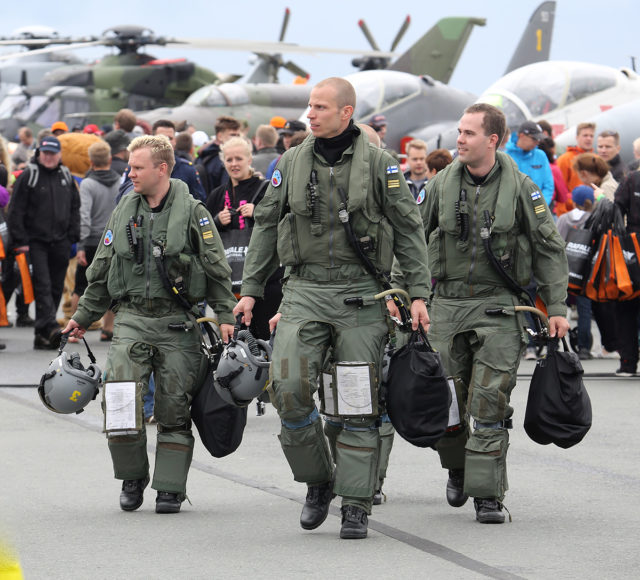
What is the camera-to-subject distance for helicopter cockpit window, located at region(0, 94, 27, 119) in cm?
3434

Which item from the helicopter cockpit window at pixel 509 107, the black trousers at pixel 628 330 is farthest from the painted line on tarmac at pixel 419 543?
the helicopter cockpit window at pixel 509 107

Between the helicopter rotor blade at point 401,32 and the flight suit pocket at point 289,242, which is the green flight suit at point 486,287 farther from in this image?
the helicopter rotor blade at point 401,32

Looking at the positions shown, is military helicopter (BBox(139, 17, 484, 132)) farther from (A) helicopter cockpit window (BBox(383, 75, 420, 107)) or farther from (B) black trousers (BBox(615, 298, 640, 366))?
(B) black trousers (BBox(615, 298, 640, 366))

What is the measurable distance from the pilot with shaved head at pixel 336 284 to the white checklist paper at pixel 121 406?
A: 67 cm

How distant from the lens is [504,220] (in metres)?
5.90

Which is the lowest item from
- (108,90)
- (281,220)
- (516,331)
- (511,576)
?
(108,90)

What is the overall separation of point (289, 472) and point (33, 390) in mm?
3761

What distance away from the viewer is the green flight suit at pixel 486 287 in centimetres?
586

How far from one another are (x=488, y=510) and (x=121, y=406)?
1.70 m

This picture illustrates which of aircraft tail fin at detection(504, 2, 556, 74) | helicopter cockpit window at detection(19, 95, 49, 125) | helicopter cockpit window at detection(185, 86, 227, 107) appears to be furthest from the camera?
helicopter cockpit window at detection(19, 95, 49, 125)

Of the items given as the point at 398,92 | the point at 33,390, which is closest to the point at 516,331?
the point at 33,390

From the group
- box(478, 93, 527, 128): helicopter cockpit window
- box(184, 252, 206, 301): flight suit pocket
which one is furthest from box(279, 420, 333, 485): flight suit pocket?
box(478, 93, 527, 128): helicopter cockpit window

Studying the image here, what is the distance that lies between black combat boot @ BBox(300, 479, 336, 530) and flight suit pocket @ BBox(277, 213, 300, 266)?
964mm

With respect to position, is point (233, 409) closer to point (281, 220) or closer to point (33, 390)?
point (281, 220)
